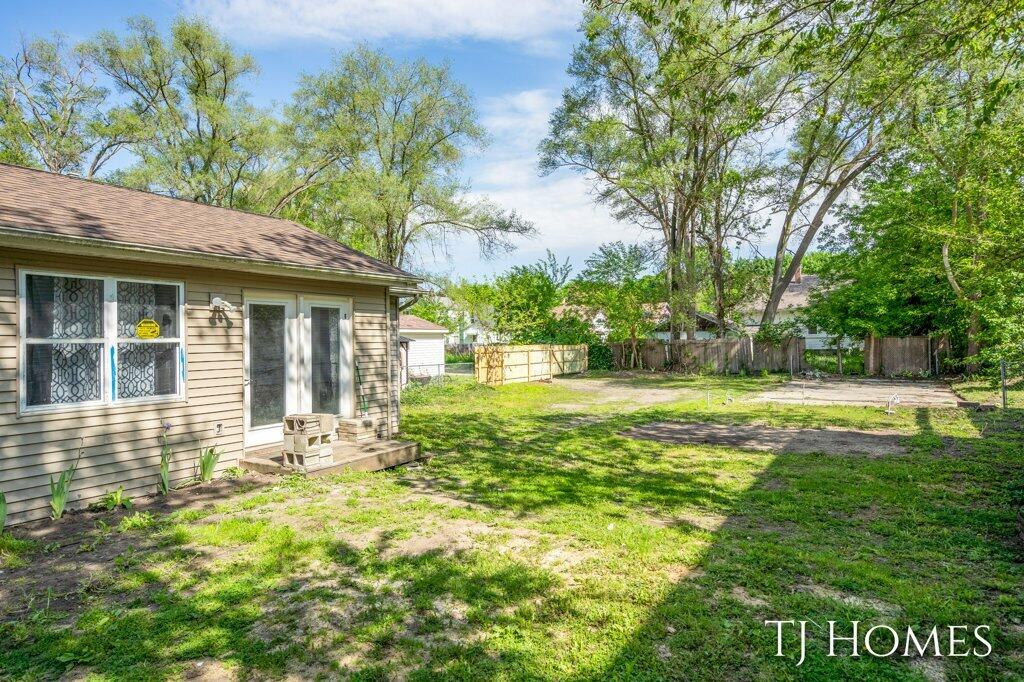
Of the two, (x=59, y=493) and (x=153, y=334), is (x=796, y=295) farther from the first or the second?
(x=59, y=493)

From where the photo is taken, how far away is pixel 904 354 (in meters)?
19.2

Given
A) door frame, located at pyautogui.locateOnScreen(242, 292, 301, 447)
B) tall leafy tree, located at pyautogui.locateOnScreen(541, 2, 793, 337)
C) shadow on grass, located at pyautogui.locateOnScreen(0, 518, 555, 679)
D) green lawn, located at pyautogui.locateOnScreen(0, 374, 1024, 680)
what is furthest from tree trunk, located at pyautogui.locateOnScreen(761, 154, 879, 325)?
shadow on grass, located at pyautogui.locateOnScreen(0, 518, 555, 679)

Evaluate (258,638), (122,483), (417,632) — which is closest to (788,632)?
(417,632)

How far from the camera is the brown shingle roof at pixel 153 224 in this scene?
17.2 feet

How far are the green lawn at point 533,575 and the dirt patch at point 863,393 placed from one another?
6322 mm

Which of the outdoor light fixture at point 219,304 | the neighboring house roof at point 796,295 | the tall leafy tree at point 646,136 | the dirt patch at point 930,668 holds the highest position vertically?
the tall leafy tree at point 646,136

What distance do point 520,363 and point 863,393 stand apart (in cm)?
1052

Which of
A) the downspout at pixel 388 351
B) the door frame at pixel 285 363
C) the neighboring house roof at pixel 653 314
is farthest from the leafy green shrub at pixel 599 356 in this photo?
the door frame at pixel 285 363

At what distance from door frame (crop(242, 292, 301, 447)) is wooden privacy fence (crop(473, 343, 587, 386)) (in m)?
11.0

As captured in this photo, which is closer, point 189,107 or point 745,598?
point 745,598

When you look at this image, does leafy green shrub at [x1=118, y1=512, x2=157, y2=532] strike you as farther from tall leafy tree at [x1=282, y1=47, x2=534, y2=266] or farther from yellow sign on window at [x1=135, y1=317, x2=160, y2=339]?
tall leafy tree at [x1=282, y1=47, x2=534, y2=266]

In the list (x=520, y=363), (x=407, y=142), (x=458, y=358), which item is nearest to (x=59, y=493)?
(x=520, y=363)

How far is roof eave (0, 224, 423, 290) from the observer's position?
15.5 feet

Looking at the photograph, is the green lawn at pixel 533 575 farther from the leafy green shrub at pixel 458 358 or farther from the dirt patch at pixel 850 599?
the leafy green shrub at pixel 458 358
